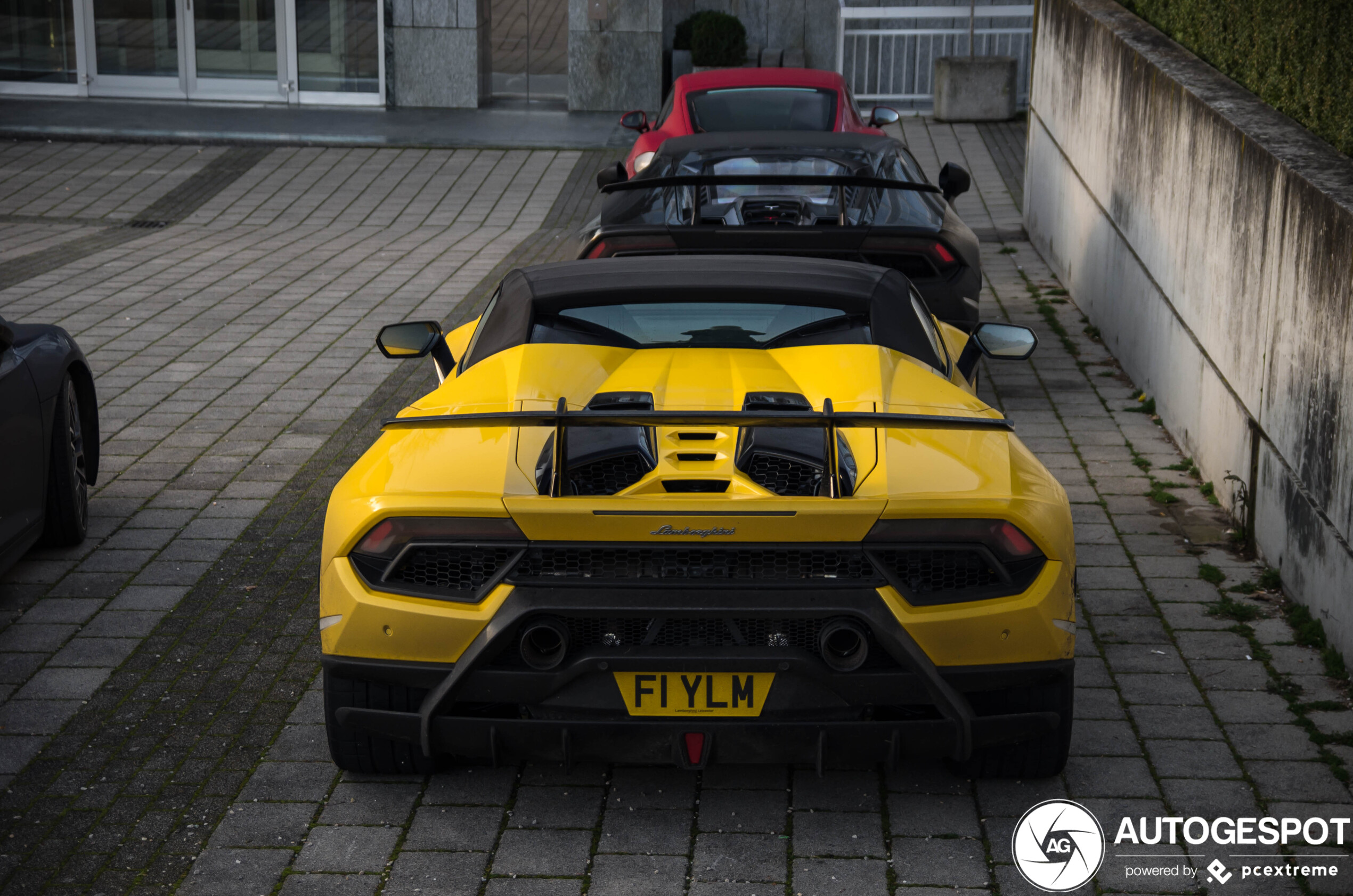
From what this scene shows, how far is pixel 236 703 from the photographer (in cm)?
485

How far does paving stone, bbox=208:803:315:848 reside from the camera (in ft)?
13.1

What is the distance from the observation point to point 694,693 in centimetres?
374

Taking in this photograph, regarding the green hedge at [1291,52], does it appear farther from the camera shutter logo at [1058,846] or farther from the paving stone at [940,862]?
the paving stone at [940,862]

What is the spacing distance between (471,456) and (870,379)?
1.23 metres

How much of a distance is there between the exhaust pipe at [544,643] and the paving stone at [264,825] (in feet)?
2.81

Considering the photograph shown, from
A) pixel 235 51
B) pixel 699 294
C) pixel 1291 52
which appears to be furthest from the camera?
pixel 235 51

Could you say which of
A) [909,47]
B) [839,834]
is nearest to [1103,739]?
[839,834]

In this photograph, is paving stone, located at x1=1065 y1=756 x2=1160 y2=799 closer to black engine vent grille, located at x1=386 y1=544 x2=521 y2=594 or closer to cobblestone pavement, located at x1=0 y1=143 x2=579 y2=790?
black engine vent grille, located at x1=386 y1=544 x2=521 y2=594

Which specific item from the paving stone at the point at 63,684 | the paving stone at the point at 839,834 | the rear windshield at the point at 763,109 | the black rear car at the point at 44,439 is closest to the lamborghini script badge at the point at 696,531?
the paving stone at the point at 839,834

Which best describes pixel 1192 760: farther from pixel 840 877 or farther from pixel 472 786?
pixel 472 786

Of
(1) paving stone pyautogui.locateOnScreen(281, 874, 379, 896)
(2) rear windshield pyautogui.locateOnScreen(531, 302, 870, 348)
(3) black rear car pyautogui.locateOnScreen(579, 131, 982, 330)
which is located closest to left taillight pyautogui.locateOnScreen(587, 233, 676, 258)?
(3) black rear car pyautogui.locateOnScreen(579, 131, 982, 330)

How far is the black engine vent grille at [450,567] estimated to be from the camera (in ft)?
12.4

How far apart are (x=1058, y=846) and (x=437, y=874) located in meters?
1.61

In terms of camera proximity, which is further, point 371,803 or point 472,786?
point 472,786
